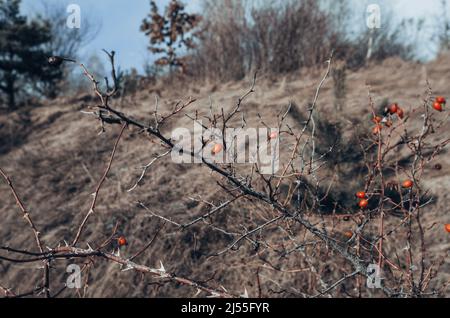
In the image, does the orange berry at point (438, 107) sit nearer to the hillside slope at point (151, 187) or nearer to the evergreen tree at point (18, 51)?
the hillside slope at point (151, 187)

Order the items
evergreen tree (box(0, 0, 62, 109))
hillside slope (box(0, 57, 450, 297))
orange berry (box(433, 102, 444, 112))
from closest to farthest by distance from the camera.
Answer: orange berry (box(433, 102, 444, 112)), hillside slope (box(0, 57, 450, 297)), evergreen tree (box(0, 0, 62, 109))

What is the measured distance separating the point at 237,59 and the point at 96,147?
4.80 meters

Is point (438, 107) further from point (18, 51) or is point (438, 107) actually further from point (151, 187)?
point (18, 51)

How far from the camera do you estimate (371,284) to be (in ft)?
5.56

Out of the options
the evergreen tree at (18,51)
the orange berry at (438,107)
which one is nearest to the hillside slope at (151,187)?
the orange berry at (438,107)

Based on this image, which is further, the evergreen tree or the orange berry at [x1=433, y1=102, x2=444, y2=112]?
the evergreen tree

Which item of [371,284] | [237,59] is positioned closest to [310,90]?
[237,59]

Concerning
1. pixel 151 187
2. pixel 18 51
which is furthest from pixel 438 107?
pixel 18 51

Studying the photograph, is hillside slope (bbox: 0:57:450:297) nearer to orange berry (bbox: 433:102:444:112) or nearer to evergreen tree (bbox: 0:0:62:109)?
orange berry (bbox: 433:102:444:112)

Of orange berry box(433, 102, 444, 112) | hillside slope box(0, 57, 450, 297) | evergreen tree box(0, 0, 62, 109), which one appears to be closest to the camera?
orange berry box(433, 102, 444, 112)

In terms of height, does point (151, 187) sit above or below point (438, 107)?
below

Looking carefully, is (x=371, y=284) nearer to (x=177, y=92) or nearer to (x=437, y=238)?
(x=437, y=238)

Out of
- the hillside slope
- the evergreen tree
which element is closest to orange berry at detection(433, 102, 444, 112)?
the hillside slope
